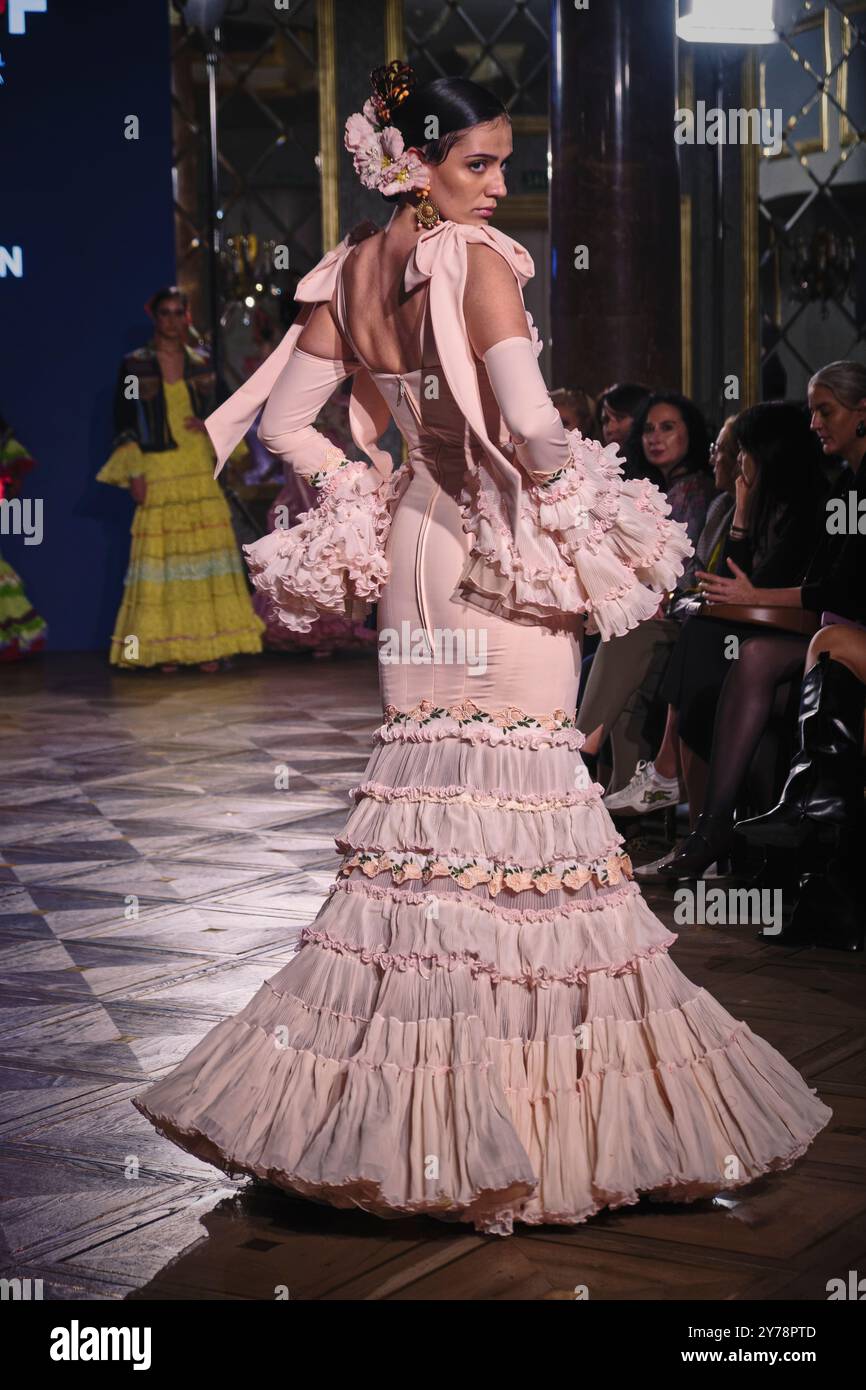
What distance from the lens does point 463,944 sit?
8.82ft

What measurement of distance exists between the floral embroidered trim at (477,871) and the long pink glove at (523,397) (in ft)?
2.10

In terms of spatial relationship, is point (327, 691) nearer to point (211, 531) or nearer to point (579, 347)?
point (211, 531)

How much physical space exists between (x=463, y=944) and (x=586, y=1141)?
1.15 ft

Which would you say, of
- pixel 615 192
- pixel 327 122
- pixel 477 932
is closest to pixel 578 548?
pixel 477 932

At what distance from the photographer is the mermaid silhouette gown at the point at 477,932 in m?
2.61

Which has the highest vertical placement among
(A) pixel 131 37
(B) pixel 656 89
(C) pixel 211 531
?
(A) pixel 131 37

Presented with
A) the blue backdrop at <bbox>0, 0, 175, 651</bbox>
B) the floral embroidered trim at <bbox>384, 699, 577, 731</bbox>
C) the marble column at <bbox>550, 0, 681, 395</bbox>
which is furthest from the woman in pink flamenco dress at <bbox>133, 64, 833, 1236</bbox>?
the blue backdrop at <bbox>0, 0, 175, 651</bbox>

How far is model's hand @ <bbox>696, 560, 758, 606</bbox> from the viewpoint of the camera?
15.5 feet

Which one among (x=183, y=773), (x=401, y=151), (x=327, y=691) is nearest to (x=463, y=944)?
(x=401, y=151)

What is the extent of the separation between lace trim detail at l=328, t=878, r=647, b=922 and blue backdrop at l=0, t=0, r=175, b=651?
7.82 m

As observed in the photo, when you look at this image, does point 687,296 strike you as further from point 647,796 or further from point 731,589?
point 731,589

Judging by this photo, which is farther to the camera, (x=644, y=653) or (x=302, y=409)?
(x=644, y=653)

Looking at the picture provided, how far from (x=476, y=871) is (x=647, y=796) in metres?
2.51

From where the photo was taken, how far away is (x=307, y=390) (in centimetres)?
293
